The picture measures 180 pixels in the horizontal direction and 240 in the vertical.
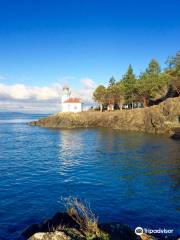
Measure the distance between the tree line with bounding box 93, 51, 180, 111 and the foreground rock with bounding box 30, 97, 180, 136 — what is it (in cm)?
1363

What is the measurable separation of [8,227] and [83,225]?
819 cm

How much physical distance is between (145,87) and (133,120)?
1882 centimetres

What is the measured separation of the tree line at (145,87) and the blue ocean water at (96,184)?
59.6 metres

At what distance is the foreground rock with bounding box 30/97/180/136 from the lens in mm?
101375

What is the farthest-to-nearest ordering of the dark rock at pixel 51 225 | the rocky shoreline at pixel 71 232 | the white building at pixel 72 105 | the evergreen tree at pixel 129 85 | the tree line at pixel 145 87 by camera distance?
the white building at pixel 72 105, the evergreen tree at pixel 129 85, the tree line at pixel 145 87, the dark rock at pixel 51 225, the rocky shoreline at pixel 71 232

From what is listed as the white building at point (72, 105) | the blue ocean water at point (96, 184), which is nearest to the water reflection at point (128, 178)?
the blue ocean water at point (96, 184)

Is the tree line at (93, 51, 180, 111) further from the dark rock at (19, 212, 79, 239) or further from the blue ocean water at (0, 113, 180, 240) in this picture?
the dark rock at (19, 212, 79, 239)

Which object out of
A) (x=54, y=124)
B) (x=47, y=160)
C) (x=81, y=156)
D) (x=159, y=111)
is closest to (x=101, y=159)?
(x=81, y=156)

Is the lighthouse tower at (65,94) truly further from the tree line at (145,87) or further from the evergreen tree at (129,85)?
the evergreen tree at (129,85)

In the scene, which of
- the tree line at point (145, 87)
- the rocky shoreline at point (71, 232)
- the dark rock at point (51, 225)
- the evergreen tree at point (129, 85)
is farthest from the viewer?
the evergreen tree at point (129, 85)

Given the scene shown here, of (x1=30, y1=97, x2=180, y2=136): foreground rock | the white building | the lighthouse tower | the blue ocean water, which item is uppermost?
the lighthouse tower

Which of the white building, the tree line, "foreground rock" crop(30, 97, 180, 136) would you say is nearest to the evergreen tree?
the tree line

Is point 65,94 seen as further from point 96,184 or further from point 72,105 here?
point 96,184

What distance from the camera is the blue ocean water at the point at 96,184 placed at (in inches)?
1108
